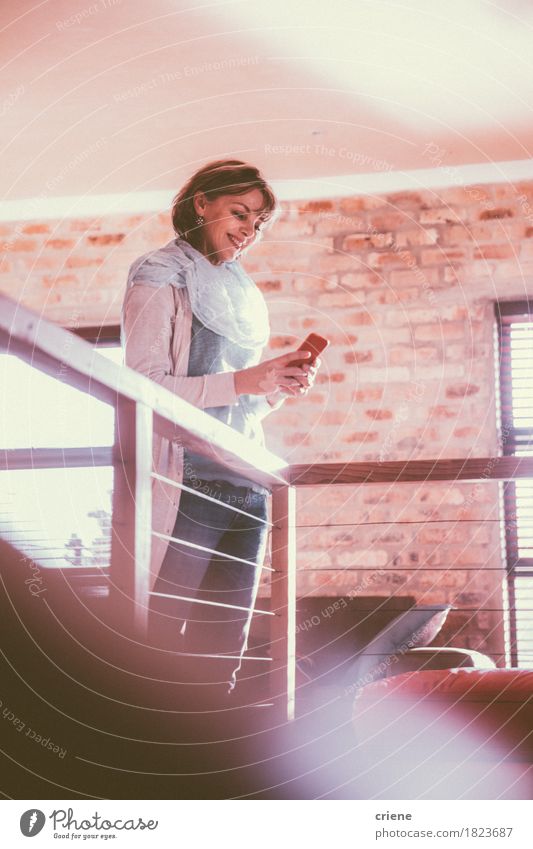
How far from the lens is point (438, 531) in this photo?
3.37 meters

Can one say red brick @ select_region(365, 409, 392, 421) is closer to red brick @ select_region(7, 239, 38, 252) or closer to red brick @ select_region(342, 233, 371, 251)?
red brick @ select_region(342, 233, 371, 251)

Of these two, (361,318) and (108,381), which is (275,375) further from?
(361,318)

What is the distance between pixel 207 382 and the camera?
1.52 meters

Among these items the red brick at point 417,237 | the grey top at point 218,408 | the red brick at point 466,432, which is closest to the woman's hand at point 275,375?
the grey top at point 218,408

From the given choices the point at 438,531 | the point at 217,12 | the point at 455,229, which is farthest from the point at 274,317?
the point at 217,12

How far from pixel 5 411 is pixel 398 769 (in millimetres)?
2407

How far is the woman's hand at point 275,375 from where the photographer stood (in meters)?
1.50

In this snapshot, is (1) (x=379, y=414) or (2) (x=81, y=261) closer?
(1) (x=379, y=414)

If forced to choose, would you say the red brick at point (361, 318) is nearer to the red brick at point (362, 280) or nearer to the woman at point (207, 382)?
the red brick at point (362, 280)

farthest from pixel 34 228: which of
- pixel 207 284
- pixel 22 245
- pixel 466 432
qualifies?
pixel 207 284

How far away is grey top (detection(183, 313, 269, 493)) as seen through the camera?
1.57 metres

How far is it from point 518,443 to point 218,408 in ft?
6.57

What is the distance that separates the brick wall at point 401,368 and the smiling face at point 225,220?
1739 mm
